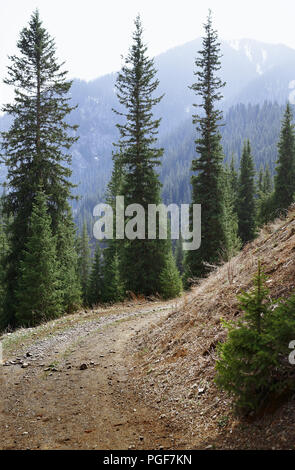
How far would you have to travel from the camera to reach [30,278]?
1645 centimetres

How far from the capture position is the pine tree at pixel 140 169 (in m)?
21.7

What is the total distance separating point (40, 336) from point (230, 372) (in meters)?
9.04

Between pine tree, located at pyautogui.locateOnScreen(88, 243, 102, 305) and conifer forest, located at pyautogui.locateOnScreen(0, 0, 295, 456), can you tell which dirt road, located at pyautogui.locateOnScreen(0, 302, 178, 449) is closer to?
conifer forest, located at pyautogui.locateOnScreen(0, 0, 295, 456)

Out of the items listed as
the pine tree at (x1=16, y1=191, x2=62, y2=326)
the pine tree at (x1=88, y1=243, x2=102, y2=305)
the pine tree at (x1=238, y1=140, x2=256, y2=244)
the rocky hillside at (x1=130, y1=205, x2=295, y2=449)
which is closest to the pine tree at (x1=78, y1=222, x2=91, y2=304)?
the pine tree at (x1=88, y1=243, x2=102, y2=305)

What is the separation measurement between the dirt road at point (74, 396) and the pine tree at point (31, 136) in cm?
932

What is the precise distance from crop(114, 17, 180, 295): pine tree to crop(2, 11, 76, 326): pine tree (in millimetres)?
4616

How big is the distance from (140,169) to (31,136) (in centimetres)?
714

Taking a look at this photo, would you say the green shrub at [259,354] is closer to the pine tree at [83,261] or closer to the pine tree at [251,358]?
the pine tree at [251,358]

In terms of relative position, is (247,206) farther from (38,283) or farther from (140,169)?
(38,283)

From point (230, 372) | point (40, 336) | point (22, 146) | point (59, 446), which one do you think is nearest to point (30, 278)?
point (40, 336)

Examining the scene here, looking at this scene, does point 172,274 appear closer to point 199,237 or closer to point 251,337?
point 199,237

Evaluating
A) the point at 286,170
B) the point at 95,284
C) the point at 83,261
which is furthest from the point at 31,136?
the point at 83,261

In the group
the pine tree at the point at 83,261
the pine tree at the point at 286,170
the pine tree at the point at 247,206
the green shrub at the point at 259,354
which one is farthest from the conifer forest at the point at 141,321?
the pine tree at the point at 83,261

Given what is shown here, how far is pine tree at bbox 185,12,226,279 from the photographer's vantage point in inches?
941
